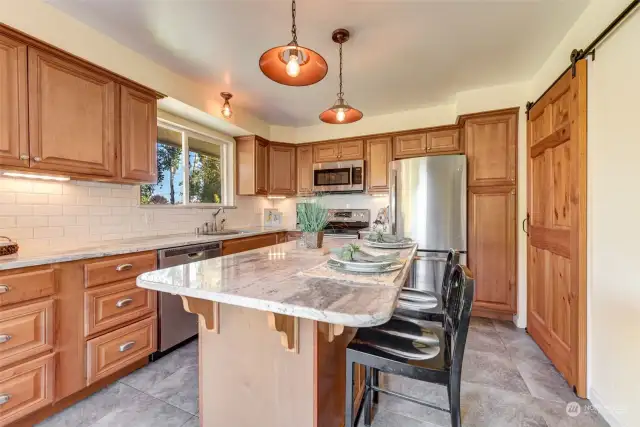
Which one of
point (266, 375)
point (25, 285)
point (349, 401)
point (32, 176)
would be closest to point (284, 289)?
point (266, 375)

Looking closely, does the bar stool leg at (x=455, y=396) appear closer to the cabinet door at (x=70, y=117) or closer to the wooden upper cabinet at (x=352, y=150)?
the cabinet door at (x=70, y=117)

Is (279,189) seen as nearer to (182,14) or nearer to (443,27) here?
(182,14)

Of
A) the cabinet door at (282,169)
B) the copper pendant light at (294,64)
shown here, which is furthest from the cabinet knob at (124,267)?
the cabinet door at (282,169)

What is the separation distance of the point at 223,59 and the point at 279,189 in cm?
203

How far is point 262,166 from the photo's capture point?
3984mm

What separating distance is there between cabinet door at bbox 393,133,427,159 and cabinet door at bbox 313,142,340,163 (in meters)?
0.85

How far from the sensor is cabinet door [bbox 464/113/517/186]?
286 cm

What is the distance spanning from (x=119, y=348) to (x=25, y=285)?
0.72 meters

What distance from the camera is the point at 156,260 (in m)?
2.10

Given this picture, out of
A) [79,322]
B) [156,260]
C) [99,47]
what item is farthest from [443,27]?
[79,322]

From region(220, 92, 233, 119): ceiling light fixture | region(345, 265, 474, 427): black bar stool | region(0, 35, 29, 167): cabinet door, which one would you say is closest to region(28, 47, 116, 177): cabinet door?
region(0, 35, 29, 167): cabinet door

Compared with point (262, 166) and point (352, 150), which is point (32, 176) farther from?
point (352, 150)

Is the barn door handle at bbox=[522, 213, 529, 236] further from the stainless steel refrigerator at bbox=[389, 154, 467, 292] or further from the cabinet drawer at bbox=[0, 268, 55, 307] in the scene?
the cabinet drawer at bbox=[0, 268, 55, 307]

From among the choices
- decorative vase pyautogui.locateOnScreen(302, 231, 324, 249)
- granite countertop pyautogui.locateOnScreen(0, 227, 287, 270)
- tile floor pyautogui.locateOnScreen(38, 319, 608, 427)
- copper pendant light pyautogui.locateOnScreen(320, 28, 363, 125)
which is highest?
copper pendant light pyautogui.locateOnScreen(320, 28, 363, 125)
